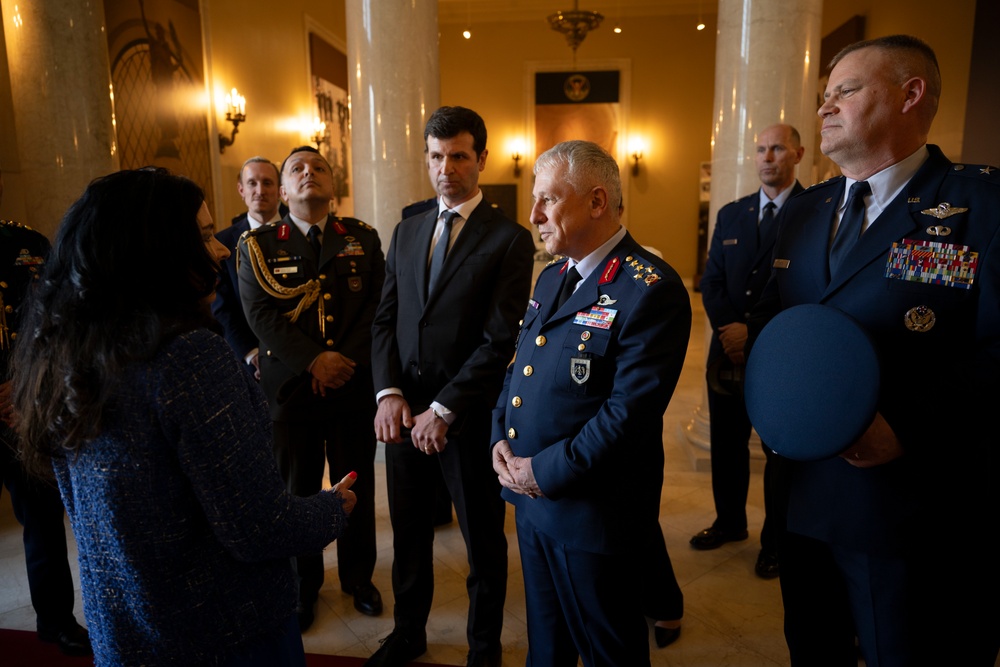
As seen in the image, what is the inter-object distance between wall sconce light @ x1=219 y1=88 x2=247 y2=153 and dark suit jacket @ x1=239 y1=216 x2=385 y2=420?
5027mm

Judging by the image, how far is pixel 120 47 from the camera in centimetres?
556

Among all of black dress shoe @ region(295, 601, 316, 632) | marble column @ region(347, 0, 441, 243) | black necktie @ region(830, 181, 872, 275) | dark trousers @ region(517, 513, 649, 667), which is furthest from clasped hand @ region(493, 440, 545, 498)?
marble column @ region(347, 0, 441, 243)

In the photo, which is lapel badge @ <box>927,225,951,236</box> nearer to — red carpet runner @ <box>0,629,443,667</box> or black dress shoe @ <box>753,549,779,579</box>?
black dress shoe @ <box>753,549,779,579</box>

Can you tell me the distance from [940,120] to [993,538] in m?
7.15

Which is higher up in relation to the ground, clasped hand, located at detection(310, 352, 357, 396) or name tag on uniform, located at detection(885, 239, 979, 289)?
name tag on uniform, located at detection(885, 239, 979, 289)

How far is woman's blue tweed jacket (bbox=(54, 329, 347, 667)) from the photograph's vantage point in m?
1.14

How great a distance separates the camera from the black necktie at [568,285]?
1812mm

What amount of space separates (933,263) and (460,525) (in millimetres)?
1645

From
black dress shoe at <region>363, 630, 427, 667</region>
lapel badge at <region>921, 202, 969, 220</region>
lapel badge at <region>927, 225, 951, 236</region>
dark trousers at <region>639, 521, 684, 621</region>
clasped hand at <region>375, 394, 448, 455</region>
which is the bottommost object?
black dress shoe at <region>363, 630, 427, 667</region>

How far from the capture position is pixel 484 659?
7.53 feet

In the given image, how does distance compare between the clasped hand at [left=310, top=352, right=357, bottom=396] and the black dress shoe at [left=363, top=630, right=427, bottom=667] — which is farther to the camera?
the clasped hand at [left=310, top=352, right=357, bottom=396]

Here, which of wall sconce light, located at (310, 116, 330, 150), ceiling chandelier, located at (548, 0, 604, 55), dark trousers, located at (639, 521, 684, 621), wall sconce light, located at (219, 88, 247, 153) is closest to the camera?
dark trousers, located at (639, 521, 684, 621)

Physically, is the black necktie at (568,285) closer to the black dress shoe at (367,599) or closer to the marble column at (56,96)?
the black dress shoe at (367,599)

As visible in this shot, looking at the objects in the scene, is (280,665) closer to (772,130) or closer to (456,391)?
(456,391)
